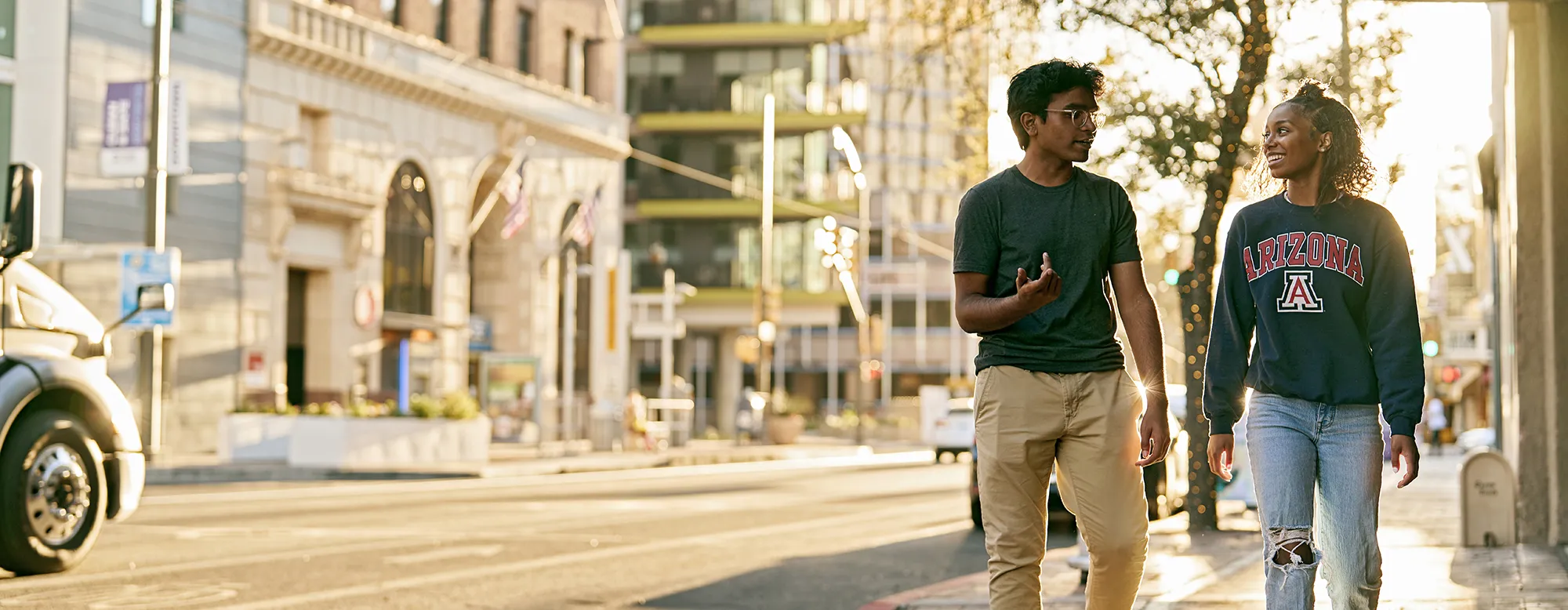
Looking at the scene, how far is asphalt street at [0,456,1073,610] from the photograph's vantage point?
10039 millimetres

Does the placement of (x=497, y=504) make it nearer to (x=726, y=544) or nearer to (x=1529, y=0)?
(x=726, y=544)

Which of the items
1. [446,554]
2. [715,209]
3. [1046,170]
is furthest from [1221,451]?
[715,209]

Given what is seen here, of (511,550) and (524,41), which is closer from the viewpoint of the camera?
(511,550)

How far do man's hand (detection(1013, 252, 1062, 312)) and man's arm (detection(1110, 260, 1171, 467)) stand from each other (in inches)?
12.7

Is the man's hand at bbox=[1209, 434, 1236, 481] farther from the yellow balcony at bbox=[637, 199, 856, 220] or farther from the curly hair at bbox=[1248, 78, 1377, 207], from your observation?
the yellow balcony at bbox=[637, 199, 856, 220]

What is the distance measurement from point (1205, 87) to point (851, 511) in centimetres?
603

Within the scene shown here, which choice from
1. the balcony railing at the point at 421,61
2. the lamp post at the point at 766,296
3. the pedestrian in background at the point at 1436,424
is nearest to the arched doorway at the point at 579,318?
the balcony railing at the point at 421,61

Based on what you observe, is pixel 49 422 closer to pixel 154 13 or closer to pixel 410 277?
pixel 154 13

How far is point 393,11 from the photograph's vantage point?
134 feet

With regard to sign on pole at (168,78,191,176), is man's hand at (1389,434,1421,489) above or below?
below

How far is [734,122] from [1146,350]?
60.2 m

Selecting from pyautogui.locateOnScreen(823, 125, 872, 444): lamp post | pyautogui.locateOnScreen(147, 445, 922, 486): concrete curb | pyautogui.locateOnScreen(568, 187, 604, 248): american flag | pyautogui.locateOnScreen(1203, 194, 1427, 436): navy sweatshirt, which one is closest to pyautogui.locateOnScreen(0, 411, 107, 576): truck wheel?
pyautogui.locateOnScreen(1203, 194, 1427, 436): navy sweatshirt

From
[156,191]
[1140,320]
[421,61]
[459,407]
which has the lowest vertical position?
[459,407]

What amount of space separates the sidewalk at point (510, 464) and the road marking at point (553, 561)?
10.0m
